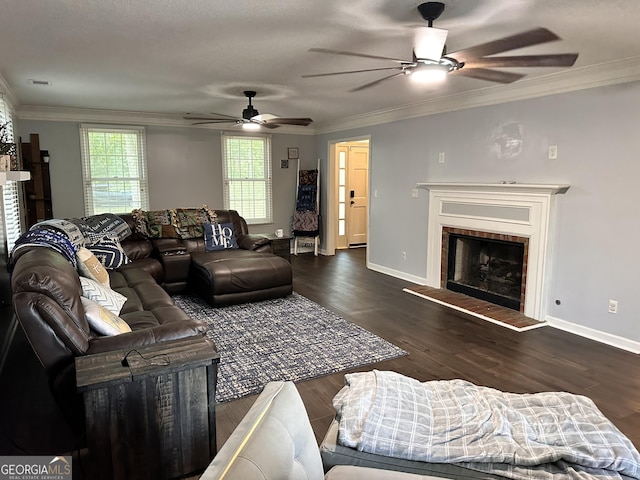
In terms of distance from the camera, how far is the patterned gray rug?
3.01m

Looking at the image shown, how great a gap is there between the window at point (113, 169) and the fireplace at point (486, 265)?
177 inches

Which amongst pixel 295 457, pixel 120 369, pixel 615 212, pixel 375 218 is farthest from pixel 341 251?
pixel 295 457

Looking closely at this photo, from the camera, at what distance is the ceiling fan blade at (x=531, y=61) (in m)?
2.26

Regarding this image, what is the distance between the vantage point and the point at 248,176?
7.31 meters

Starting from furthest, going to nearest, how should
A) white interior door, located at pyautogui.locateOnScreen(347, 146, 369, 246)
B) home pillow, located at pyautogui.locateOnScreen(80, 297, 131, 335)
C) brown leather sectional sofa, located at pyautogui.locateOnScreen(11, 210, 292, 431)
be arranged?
1. white interior door, located at pyautogui.locateOnScreen(347, 146, 369, 246)
2. home pillow, located at pyautogui.locateOnScreen(80, 297, 131, 335)
3. brown leather sectional sofa, located at pyautogui.locateOnScreen(11, 210, 292, 431)

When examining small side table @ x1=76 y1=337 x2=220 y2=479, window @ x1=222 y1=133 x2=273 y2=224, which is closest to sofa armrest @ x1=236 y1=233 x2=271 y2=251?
window @ x1=222 y1=133 x2=273 y2=224

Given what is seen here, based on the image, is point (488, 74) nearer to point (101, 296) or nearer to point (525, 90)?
point (525, 90)

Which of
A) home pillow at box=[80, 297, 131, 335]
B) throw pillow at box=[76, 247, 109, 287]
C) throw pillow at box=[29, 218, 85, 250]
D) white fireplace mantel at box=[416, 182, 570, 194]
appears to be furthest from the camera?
white fireplace mantel at box=[416, 182, 570, 194]

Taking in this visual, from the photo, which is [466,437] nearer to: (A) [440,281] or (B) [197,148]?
(A) [440,281]

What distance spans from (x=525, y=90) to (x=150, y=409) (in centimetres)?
422

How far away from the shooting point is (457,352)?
3447 millimetres

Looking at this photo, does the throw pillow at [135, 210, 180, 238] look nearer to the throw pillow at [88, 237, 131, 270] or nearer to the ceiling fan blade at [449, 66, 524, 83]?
the throw pillow at [88, 237, 131, 270]

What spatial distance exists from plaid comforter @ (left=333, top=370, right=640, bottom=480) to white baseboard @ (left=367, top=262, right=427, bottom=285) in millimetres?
3892

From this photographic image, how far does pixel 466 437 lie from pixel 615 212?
2981 millimetres
